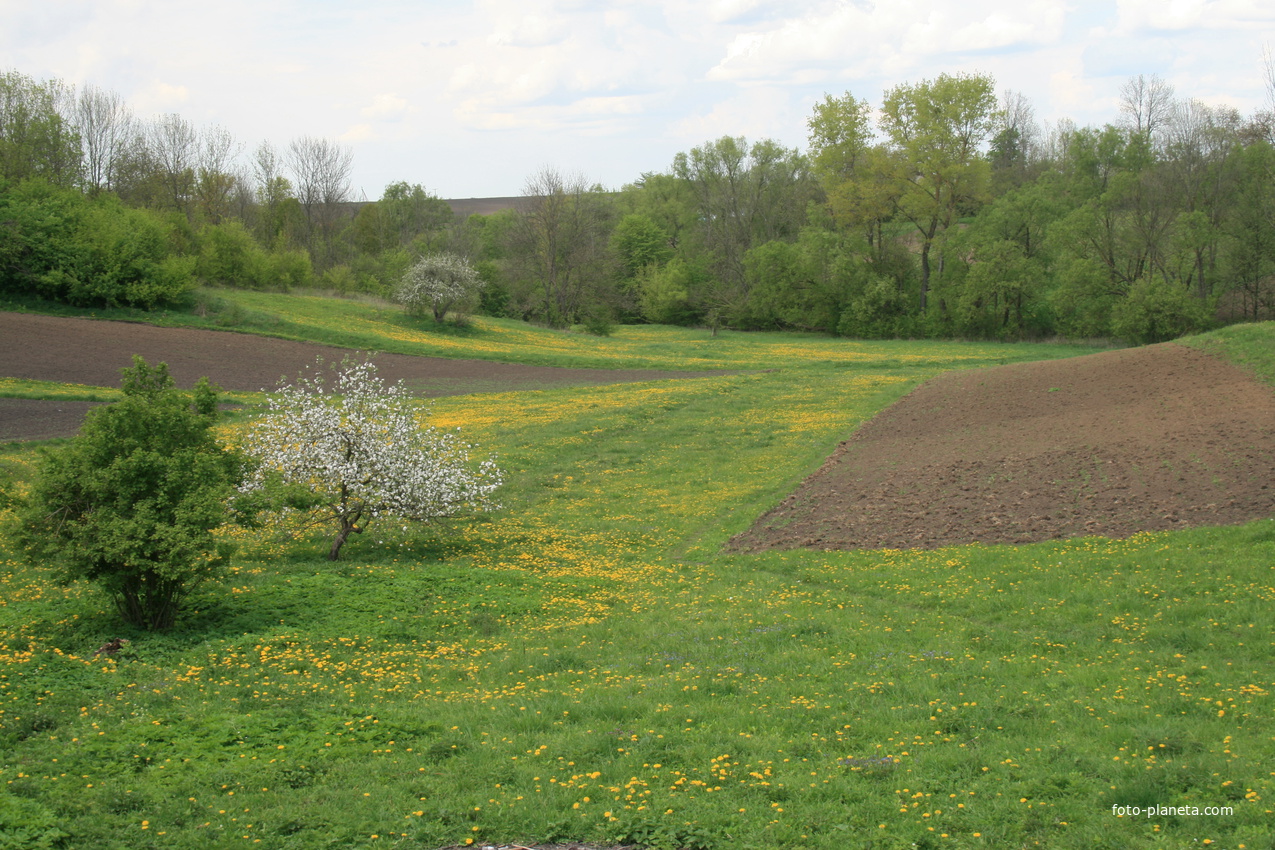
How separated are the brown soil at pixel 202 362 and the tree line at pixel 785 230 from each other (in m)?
5.65

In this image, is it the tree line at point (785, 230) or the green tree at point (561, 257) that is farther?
the green tree at point (561, 257)

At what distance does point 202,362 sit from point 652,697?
126 feet

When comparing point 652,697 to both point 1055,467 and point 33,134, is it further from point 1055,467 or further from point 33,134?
point 33,134

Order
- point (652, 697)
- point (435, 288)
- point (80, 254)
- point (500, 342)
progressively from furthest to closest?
point (435, 288) → point (500, 342) → point (80, 254) → point (652, 697)

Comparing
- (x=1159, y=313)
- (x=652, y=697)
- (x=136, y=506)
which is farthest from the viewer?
(x=1159, y=313)

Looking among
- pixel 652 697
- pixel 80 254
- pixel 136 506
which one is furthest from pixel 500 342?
pixel 652 697

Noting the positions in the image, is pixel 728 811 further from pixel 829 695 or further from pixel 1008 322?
pixel 1008 322

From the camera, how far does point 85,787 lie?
6.82 metres

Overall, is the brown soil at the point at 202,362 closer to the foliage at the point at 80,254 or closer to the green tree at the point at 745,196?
the foliage at the point at 80,254

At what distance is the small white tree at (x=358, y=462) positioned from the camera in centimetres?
1594

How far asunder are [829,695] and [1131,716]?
2872 millimetres

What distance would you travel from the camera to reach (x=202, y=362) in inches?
1617

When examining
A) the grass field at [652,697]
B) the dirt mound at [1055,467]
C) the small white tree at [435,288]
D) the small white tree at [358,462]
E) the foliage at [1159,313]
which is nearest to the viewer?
the grass field at [652,697]

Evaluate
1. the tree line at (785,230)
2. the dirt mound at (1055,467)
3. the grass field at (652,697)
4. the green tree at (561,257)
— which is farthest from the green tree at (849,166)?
the grass field at (652,697)
